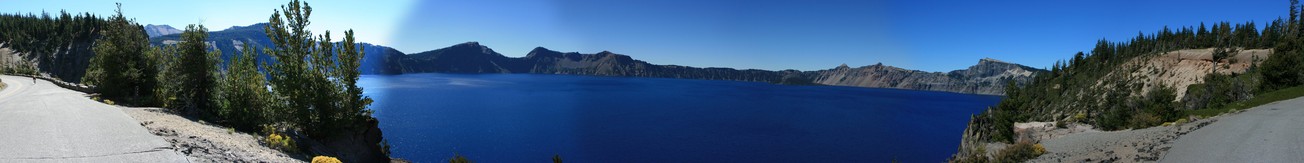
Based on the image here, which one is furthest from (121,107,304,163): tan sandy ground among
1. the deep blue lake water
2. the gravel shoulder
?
the gravel shoulder

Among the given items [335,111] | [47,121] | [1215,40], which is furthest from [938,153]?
[1215,40]

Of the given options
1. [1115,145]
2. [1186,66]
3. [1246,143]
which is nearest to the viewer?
[1246,143]

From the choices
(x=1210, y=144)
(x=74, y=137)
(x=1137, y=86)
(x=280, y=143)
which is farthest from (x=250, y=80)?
(x=1137, y=86)

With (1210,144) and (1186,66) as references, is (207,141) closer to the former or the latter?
(1210,144)

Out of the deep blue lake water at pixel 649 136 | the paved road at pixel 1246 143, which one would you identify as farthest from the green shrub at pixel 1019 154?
the deep blue lake water at pixel 649 136

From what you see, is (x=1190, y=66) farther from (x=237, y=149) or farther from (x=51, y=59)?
(x=51, y=59)

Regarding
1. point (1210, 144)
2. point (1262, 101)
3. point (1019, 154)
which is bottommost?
point (1019, 154)
